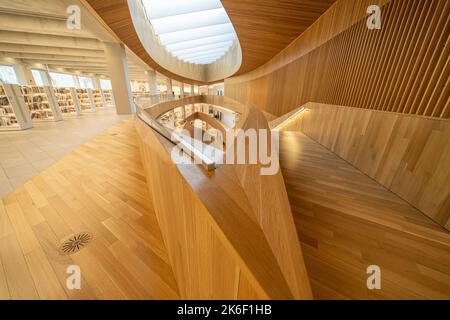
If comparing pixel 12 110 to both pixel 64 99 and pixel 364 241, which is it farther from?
pixel 364 241

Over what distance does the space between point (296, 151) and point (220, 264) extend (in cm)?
254

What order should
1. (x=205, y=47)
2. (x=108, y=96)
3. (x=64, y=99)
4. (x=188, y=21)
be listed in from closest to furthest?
(x=188, y=21), (x=64, y=99), (x=205, y=47), (x=108, y=96)

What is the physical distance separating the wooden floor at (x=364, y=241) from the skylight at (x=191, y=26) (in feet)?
30.0

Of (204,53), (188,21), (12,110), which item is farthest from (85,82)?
(188,21)

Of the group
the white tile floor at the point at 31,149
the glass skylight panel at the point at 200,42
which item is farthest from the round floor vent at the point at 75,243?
the glass skylight panel at the point at 200,42

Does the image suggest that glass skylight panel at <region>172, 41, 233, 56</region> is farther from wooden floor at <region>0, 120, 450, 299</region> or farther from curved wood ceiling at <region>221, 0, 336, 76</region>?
wooden floor at <region>0, 120, 450, 299</region>

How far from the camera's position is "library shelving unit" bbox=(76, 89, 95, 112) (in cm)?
1069

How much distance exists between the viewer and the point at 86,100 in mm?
11469

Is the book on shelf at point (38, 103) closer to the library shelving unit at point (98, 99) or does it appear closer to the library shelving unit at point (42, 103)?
the library shelving unit at point (42, 103)

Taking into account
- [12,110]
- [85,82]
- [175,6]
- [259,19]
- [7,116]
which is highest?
[175,6]

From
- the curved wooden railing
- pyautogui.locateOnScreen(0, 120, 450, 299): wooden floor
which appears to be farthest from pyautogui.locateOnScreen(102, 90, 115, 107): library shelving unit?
the curved wooden railing

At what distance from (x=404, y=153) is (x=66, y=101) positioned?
46.1ft

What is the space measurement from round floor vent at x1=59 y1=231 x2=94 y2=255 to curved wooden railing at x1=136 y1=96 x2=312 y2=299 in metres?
1.25
